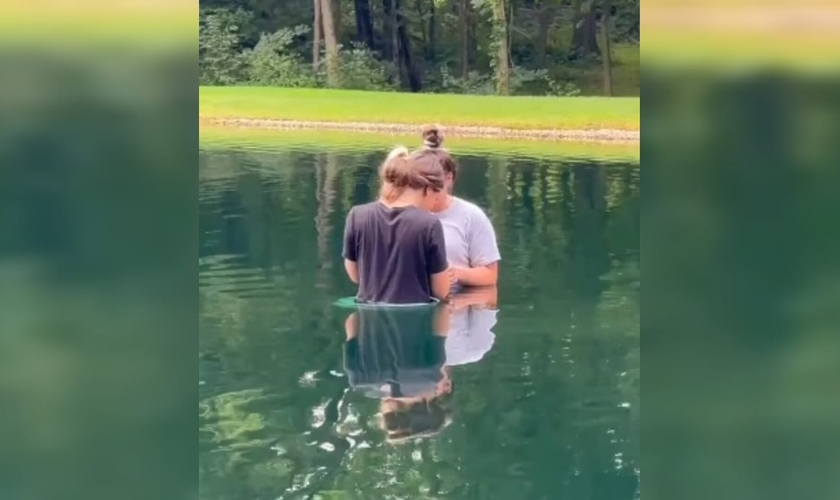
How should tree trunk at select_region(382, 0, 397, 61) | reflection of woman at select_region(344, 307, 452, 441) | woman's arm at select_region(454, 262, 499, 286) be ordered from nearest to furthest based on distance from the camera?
reflection of woman at select_region(344, 307, 452, 441)
woman's arm at select_region(454, 262, 499, 286)
tree trunk at select_region(382, 0, 397, 61)

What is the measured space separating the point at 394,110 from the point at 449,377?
830 centimetres

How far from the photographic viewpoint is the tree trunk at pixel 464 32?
1196cm

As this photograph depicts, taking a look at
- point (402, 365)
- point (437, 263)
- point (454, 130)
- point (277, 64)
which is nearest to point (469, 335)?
point (437, 263)

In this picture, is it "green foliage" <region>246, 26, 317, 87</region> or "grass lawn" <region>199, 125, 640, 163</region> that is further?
"green foliage" <region>246, 26, 317, 87</region>

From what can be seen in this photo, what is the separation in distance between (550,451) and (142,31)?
4.08 ft

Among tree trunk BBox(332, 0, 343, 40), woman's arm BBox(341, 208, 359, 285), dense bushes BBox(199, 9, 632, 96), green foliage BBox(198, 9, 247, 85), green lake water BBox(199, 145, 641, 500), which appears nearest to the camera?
green lake water BBox(199, 145, 641, 500)

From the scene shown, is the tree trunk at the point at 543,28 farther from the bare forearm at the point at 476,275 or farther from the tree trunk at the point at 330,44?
the bare forearm at the point at 476,275

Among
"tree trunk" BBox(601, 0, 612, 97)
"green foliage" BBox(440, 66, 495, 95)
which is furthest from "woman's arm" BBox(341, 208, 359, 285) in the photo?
"tree trunk" BBox(601, 0, 612, 97)

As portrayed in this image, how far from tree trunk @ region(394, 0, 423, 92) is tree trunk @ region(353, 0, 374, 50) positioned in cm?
29

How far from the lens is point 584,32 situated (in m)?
12.4

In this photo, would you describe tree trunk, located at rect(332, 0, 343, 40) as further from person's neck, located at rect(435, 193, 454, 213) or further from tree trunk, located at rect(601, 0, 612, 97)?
person's neck, located at rect(435, 193, 454, 213)

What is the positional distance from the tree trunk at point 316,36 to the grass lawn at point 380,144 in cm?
103

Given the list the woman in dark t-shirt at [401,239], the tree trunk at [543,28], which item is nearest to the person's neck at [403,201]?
the woman in dark t-shirt at [401,239]

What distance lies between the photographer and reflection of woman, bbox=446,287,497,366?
3.10 meters
